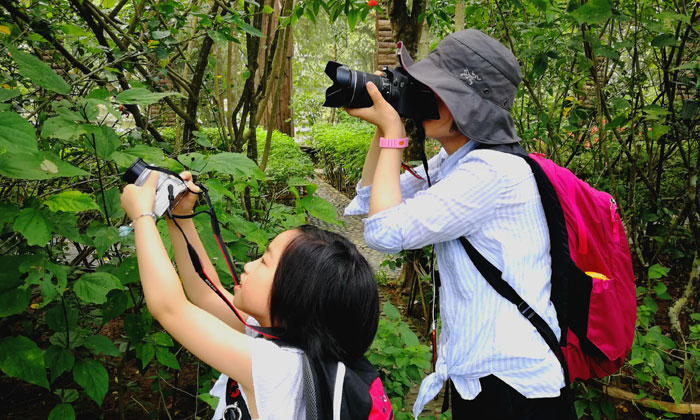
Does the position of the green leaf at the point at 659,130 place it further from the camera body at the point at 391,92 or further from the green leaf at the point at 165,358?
the green leaf at the point at 165,358

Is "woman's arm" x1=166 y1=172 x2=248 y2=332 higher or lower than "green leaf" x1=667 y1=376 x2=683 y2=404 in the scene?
higher

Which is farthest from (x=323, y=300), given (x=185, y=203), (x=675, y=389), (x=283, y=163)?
(x=283, y=163)

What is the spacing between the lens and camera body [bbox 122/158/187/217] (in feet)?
3.58

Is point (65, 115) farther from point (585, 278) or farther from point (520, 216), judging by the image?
point (585, 278)

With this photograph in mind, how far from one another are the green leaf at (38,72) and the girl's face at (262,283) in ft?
2.05

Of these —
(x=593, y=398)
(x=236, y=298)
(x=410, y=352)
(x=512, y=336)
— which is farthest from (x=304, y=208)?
(x=593, y=398)

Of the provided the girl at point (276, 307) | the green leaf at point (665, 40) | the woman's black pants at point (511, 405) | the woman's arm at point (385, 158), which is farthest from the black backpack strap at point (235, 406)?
the green leaf at point (665, 40)

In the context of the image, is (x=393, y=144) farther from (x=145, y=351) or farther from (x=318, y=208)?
(x=145, y=351)

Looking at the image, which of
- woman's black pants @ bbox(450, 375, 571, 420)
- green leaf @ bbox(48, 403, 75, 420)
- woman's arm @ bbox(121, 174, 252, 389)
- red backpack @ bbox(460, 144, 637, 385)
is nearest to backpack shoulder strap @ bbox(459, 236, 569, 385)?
red backpack @ bbox(460, 144, 637, 385)

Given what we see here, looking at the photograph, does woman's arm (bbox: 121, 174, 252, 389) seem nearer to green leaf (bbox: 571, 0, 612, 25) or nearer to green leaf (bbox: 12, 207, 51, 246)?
green leaf (bbox: 12, 207, 51, 246)

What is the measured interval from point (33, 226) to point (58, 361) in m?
0.53

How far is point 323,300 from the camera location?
1.11 meters

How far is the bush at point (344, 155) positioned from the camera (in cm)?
748

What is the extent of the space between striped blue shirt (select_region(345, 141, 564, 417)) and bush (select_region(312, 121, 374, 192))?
18.6 feet
